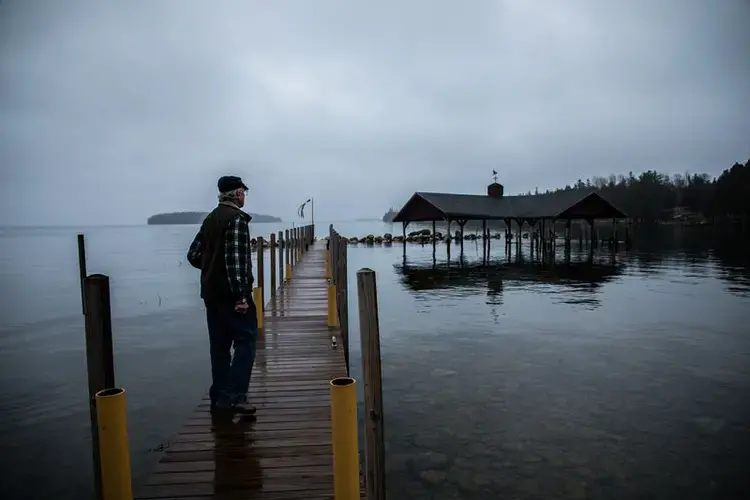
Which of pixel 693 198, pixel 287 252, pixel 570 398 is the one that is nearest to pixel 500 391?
pixel 570 398

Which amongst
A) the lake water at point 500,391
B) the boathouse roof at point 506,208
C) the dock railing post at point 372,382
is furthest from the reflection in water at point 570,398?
the boathouse roof at point 506,208

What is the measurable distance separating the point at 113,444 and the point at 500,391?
6.61 metres

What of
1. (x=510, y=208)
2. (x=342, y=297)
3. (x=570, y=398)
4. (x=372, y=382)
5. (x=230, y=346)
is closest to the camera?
(x=372, y=382)

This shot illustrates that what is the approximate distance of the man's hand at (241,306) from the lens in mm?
4789

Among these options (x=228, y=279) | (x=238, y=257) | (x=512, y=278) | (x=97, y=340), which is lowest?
(x=512, y=278)

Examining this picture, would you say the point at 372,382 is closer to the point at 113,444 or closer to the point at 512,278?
the point at 113,444

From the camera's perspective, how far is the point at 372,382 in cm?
350

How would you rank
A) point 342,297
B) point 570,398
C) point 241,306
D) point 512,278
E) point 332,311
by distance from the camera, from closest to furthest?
point 241,306 < point 570,398 < point 342,297 < point 332,311 < point 512,278

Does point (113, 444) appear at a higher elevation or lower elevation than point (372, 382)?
lower

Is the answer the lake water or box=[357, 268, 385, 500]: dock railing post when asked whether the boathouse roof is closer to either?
the lake water

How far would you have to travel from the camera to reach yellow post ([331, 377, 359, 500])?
3232 mm

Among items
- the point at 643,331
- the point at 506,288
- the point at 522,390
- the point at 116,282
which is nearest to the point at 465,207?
the point at 506,288

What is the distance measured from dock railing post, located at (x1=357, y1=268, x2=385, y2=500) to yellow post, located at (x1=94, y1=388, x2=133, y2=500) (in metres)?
1.58

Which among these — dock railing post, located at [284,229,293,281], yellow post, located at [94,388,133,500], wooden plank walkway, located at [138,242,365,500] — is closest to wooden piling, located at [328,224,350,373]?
wooden plank walkway, located at [138,242,365,500]
